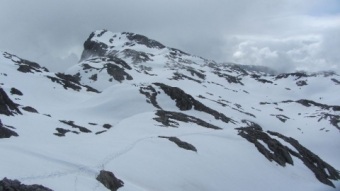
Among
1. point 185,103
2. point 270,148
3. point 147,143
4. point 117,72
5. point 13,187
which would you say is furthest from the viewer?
point 117,72

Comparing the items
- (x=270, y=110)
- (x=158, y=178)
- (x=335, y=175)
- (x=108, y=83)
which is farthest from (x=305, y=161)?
(x=108, y=83)

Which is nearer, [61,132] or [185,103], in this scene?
[61,132]

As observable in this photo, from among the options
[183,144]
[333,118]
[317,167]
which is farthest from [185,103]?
[333,118]

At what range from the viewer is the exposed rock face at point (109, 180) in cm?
2071

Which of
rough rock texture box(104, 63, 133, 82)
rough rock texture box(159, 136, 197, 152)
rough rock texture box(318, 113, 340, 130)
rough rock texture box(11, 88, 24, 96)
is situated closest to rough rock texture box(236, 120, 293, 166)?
rough rock texture box(159, 136, 197, 152)

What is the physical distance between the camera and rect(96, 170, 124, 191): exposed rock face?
67.9ft

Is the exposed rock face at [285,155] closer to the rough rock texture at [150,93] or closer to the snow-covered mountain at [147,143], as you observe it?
the snow-covered mountain at [147,143]

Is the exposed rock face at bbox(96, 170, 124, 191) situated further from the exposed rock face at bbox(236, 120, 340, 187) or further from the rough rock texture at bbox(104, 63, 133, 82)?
the rough rock texture at bbox(104, 63, 133, 82)

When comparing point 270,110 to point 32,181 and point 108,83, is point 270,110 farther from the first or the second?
point 32,181

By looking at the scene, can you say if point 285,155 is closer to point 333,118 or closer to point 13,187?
point 13,187

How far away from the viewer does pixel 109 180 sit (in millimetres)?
21203

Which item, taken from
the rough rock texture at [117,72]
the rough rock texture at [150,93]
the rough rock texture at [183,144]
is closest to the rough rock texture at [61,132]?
the rough rock texture at [183,144]

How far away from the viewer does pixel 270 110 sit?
370ft

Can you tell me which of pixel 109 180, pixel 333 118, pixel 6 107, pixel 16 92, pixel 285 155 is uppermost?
pixel 333 118
